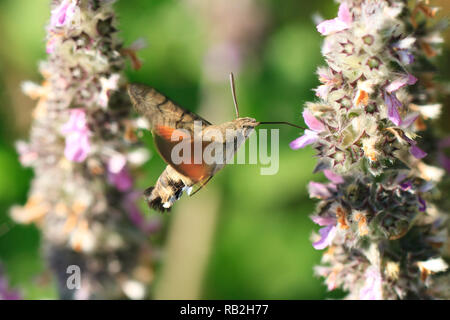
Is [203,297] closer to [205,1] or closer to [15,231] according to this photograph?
[15,231]

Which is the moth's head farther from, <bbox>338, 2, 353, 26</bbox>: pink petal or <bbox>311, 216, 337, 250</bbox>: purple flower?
<bbox>338, 2, 353, 26</bbox>: pink petal

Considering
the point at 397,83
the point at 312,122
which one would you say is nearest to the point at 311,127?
the point at 312,122

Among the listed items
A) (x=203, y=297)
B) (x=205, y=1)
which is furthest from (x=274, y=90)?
(x=203, y=297)

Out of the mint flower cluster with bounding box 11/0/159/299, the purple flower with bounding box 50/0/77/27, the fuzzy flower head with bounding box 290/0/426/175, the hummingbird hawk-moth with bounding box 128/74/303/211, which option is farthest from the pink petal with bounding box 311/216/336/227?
the purple flower with bounding box 50/0/77/27

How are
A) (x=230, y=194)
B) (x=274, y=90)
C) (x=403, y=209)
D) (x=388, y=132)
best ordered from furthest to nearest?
1. (x=274, y=90)
2. (x=230, y=194)
3. (x=403, y=209)
4. (x=388, y=132)

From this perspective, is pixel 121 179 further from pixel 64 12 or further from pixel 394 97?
pixel 394 97

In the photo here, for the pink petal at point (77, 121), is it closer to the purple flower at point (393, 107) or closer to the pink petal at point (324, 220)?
the pink petal at point (324, 220)

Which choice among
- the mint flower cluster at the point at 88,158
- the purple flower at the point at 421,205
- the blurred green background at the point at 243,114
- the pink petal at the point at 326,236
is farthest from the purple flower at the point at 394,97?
the blurred green background at the point at 243,114
